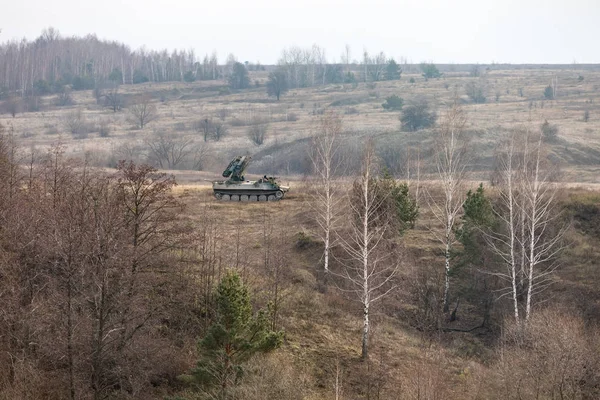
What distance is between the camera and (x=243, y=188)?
41844 mm

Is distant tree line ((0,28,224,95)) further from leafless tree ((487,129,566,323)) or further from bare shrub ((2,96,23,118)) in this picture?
leafless tree ((487,129,566,323))

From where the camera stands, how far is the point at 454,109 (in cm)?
2923

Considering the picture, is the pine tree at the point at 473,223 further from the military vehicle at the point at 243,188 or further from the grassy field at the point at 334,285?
the military vehicle at the point at 243,188

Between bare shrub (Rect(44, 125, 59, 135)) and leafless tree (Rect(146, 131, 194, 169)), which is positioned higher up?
bare shrub (Rect(44, 125, 59, 135))

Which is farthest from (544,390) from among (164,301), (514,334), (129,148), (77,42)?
(77,42)

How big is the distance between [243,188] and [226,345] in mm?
25484

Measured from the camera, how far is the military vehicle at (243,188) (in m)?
41.9

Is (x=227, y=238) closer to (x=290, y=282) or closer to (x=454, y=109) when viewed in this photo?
(x=290, y=282)

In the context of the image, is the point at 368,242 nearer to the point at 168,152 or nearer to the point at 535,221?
the point at 535,221

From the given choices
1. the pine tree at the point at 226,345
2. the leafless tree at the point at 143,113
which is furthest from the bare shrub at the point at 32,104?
the pine tree at the point at 226,345

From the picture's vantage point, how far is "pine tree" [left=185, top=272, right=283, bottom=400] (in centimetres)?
1675

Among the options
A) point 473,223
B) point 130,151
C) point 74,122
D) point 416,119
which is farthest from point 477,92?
point 473,223

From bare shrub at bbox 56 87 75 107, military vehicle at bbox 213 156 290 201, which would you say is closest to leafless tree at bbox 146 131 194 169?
military vehicle at bbox 213 156 290 201

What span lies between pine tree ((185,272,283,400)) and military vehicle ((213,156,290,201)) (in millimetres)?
24742
